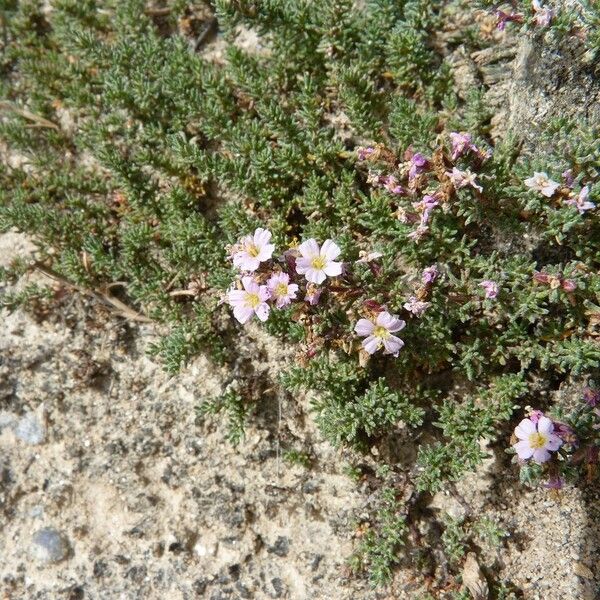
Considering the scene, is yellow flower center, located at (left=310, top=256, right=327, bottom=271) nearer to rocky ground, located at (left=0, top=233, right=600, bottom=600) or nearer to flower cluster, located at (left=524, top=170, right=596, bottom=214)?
rocky ground, located at (left=0, top=233, right=600, bottom=600)

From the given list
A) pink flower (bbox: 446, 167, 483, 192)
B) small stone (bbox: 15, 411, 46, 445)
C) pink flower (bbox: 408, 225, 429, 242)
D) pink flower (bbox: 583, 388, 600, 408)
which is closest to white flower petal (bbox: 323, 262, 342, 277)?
pink flower (bbox: 408, 225, 429, 242)

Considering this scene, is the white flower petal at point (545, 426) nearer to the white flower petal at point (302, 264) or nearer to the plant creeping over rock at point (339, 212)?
the plant creeping over rock at point (339, 212)

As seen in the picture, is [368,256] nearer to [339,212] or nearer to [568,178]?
[339,212]

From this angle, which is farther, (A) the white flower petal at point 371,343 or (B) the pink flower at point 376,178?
(B) the pink flower at point 376,178

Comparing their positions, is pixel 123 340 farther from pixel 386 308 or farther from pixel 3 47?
pixel 3 47

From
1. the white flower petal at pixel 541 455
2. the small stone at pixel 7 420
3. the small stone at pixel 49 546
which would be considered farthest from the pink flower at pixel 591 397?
the small stone at pixel 7 420

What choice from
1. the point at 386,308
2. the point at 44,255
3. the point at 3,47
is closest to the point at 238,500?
the point at 386,308
